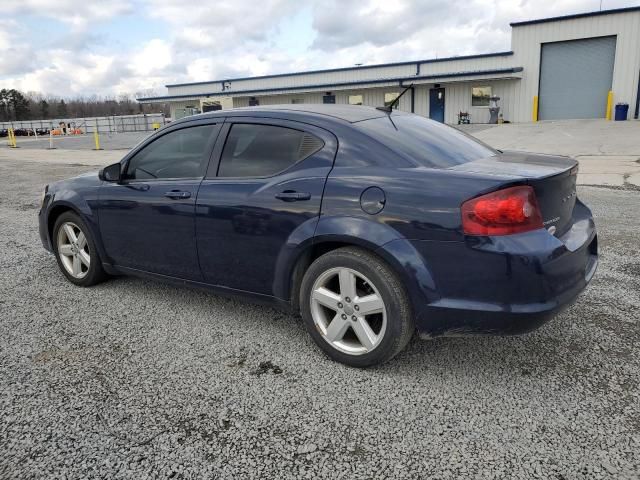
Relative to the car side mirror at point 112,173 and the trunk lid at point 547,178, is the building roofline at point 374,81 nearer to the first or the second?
the trunk lid at point 547,178

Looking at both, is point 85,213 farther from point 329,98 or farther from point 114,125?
point 114,125

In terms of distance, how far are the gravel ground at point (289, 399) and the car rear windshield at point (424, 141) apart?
1213 millimetres

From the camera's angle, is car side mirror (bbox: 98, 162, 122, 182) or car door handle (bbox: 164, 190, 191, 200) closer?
car door handle (bbox: 164, 190, 191, 200)

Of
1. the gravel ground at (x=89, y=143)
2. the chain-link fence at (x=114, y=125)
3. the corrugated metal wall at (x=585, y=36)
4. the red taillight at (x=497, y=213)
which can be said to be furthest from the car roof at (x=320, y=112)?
the chain-link fence at (x=114, y=125)

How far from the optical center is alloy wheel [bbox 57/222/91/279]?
4539 mm

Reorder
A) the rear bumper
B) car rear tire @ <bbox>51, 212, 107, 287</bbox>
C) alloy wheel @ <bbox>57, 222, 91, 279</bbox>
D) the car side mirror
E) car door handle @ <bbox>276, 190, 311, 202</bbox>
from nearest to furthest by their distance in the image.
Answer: the rear bumper, car door handle @ <bbox>276, 190, 311, 202</bbox>, the car side mirror, car rear tire @ <bbox>51, 212, 107, 287</bbox>, alloy wheel @ <bbox>57, 222, 91, 279</bbox>

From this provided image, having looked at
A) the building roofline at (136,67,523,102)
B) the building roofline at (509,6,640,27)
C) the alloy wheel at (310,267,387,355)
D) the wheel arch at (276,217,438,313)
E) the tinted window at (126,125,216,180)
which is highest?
the building roofline at (509,6,640,27)

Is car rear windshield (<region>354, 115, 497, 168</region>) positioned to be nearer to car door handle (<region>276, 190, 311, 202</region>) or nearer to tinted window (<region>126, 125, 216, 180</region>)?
car door handle (<region>276, 190, 311, 202</region>)

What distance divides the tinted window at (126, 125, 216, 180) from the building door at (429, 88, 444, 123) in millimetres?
30384

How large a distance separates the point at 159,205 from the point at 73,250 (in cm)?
135

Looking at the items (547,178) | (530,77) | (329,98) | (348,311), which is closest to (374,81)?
(329,98)

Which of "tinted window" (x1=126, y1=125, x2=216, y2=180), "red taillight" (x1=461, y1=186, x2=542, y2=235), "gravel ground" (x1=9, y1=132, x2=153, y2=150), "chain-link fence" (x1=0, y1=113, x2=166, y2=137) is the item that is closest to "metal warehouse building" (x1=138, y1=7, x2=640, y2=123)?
"gravel ground" (x1=9, y1=132, x2=153, y2=150)

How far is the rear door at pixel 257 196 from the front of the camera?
3137mm

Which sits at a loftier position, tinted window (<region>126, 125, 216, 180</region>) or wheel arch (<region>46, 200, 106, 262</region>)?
tinted window (<region>126, 125, 216, 180</region>)
